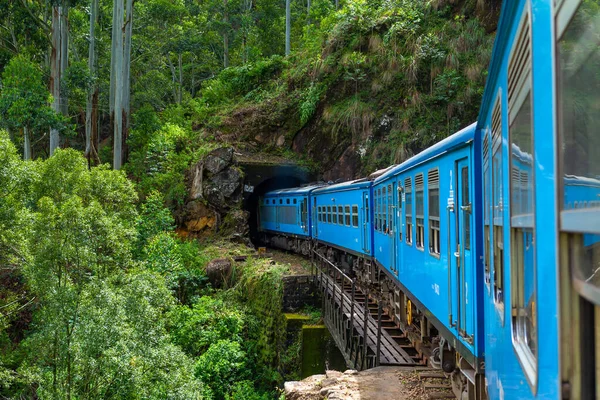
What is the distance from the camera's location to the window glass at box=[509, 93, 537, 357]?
6.97 feet

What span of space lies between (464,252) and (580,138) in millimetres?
4183

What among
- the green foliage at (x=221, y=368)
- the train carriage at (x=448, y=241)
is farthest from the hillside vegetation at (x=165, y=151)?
the train carriage at (x=448, y=241)

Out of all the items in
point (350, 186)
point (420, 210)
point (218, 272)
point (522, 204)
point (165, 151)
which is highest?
point (165, 151)

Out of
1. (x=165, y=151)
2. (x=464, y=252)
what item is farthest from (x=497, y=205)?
(x=165, y=151)

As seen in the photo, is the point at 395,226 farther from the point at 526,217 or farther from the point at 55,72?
the point at 55,72

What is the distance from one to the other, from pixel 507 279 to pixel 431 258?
406cm

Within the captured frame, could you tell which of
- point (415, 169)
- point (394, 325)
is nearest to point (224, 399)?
point (394, 325)

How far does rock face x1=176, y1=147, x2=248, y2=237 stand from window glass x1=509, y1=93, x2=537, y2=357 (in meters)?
23.9

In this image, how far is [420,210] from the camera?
25.6 ft

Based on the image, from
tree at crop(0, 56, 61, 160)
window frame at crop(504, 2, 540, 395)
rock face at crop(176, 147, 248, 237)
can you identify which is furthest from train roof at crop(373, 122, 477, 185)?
rock face at crop(176, 147, 248, 237)

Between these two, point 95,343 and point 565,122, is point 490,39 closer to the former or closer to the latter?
point 95,343

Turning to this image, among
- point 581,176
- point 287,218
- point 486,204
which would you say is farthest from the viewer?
point 287,218

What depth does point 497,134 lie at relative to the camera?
3699 millimetres

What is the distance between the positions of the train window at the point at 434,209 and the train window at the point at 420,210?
464 mm
